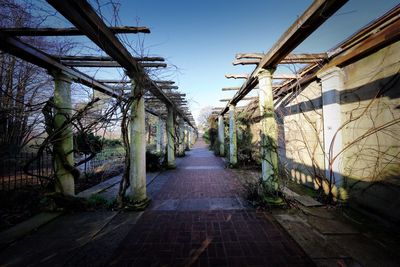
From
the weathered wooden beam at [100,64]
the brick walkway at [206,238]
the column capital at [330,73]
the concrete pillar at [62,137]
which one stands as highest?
the weathered wooden beam at [100,64]

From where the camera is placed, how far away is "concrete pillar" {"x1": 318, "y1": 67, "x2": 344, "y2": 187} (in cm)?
350

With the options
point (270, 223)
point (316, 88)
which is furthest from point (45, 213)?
point (316, 88)

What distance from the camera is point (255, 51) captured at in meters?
3.52

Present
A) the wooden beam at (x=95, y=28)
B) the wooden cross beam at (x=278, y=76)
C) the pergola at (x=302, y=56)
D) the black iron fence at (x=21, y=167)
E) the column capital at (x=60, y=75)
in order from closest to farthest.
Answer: the wooden beam at (x=95, y=28)
the pergola at (x=302, y=56)
the column capital at (x=60, y=75)
the black iron fence at (x=21, y=167)
the wooden cross beam at (x=278, y=76)

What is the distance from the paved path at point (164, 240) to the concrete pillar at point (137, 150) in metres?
0.43

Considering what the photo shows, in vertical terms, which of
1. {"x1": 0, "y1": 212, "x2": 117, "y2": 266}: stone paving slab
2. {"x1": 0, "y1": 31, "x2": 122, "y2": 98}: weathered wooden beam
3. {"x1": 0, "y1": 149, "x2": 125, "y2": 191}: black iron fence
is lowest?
{"x1": 0, "y1": 212, "x2": 117, "y2": 266}: stone paving slab

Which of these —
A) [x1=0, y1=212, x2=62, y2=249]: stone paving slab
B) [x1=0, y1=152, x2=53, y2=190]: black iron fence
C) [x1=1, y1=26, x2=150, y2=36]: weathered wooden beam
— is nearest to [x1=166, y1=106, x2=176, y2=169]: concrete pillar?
[x1=0, y1=152, x2=53, y2=190]: black iron fence

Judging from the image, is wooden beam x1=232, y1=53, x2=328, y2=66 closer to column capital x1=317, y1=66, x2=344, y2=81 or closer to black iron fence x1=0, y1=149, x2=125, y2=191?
column capital x1=317, y1=66, x2=344, y2=81

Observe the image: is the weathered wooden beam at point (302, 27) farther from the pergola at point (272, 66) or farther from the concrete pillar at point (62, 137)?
the concrete pillar at point (62, 137)

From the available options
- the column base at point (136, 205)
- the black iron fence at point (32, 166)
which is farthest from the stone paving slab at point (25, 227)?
the black iron fence at point (32, 166)

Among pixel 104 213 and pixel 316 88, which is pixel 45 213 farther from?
pixel 316 88

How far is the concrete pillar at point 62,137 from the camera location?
11.4 feet

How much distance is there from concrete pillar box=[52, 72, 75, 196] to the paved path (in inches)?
27.7

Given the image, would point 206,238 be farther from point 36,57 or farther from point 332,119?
point 36,57
